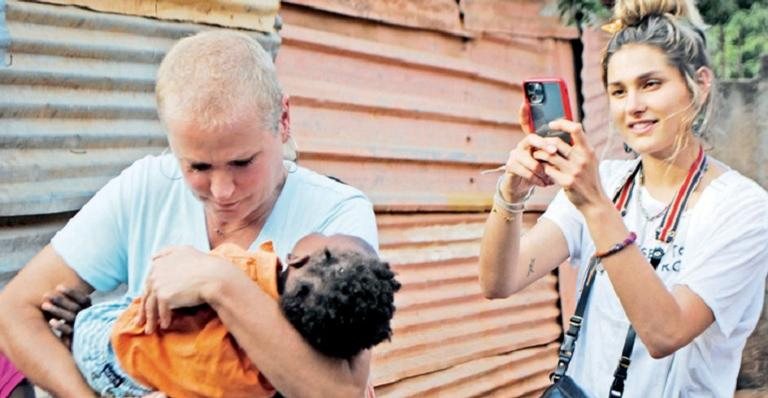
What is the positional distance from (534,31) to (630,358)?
12.3 ft

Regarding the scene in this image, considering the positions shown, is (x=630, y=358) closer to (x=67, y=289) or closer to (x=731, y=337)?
(x=731, y=337)

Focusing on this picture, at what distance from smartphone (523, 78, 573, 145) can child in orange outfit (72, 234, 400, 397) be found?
583 mm

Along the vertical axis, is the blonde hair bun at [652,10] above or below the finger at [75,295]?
above

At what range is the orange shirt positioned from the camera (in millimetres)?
2125

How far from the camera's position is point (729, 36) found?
6.05 meters

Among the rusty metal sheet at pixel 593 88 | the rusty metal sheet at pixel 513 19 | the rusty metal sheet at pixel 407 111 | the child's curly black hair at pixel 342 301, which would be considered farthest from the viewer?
the rusty metal sheet at pixel 593 88

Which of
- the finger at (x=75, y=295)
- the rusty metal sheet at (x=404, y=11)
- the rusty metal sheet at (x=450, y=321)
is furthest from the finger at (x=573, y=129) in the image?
the rusty metal sheet at (x=450, y=321)

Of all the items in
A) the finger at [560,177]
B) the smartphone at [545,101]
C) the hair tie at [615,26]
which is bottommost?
the finger at [560,177]

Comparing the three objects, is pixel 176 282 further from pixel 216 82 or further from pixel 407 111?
pixel 407 111

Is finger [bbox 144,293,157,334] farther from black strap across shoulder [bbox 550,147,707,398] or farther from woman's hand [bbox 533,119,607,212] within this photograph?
black strap across shoulder [bbox 550,147,707,398]

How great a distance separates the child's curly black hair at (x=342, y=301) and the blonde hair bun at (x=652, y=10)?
118 centimetres

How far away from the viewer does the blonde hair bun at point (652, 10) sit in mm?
2914

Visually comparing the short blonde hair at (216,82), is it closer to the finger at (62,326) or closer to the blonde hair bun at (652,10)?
the finger at (62,326)

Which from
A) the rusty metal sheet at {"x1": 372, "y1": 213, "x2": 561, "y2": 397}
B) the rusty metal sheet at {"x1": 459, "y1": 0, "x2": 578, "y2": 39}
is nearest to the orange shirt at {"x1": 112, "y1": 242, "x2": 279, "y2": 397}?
the rusty metal sheet at {"x1": 372, "y1": 213, "x2": 561, "y2": 397}
